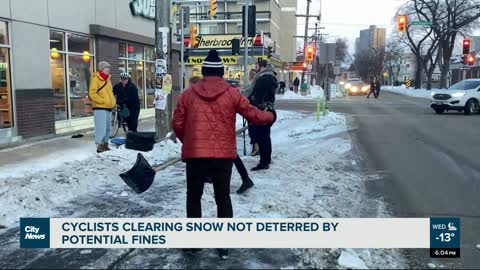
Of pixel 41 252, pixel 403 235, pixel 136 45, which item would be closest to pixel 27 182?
pixel 41 252

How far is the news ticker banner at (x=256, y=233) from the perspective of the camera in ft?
14.0

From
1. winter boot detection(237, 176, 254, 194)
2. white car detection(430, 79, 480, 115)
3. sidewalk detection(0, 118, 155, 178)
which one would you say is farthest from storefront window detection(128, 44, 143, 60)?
white car detection(430, 79, 480, 115)

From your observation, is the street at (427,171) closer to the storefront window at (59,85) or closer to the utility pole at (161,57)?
the utility pole at (161,57)

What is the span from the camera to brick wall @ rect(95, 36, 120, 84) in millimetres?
14125

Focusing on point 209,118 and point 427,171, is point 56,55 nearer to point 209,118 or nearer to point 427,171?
point 427,171

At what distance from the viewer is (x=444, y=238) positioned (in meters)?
4.34

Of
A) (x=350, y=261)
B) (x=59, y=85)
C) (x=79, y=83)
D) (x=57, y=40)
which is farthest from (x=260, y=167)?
(x=79, y=83)

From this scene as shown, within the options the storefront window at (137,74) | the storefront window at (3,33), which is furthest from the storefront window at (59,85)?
the storefront window at (137,74)

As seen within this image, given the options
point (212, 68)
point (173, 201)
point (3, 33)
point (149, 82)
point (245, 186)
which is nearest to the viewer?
point (212, 68)

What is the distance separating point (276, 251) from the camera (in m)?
4.66

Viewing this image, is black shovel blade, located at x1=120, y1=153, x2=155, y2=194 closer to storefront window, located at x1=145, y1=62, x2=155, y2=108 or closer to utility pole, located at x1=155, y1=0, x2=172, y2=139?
utility pole, located at x1=155, y1=0, x2=172, y2=139

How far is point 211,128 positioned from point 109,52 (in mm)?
11313

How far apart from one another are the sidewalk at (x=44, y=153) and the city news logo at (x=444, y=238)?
6.05 m

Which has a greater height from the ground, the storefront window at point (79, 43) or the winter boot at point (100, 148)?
the storefront window at point (79, 43)
